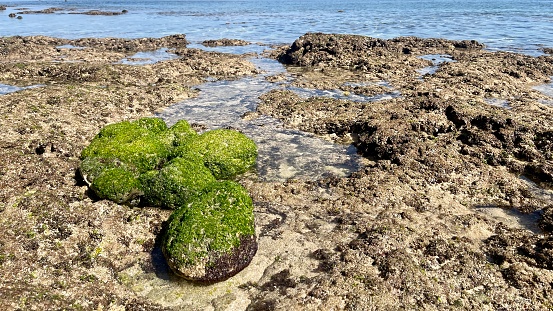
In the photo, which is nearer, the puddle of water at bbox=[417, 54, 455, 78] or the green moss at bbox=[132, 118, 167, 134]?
the green moss at bbox=[132, 118, 167, 134]

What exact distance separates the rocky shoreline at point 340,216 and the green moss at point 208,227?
1.96 feet

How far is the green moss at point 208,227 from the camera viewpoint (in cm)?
703

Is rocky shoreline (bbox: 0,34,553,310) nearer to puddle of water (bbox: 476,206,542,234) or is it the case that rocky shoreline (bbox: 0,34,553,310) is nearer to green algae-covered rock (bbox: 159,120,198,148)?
puddle of water (bbox: 476,206,542,234)

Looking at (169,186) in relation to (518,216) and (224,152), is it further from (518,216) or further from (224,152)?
(518,216)

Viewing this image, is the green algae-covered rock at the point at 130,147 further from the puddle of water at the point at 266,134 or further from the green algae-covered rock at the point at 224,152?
the puddle of water at the point at 266,134

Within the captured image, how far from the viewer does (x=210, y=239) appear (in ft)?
23.4

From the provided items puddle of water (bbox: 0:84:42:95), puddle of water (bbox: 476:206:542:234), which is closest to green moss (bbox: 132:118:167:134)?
puddle of water (bbox: 0:84:42:95)

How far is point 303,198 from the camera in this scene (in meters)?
9.87

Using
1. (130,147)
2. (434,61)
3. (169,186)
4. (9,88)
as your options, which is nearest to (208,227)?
(169,186)

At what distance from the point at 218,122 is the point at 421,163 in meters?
8.34

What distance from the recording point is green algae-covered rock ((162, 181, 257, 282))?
6.94 meters

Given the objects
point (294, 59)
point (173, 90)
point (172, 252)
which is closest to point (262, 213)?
point (172, 252)

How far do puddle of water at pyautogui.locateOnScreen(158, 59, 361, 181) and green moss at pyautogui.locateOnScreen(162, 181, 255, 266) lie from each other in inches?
117

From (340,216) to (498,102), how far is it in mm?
12411
